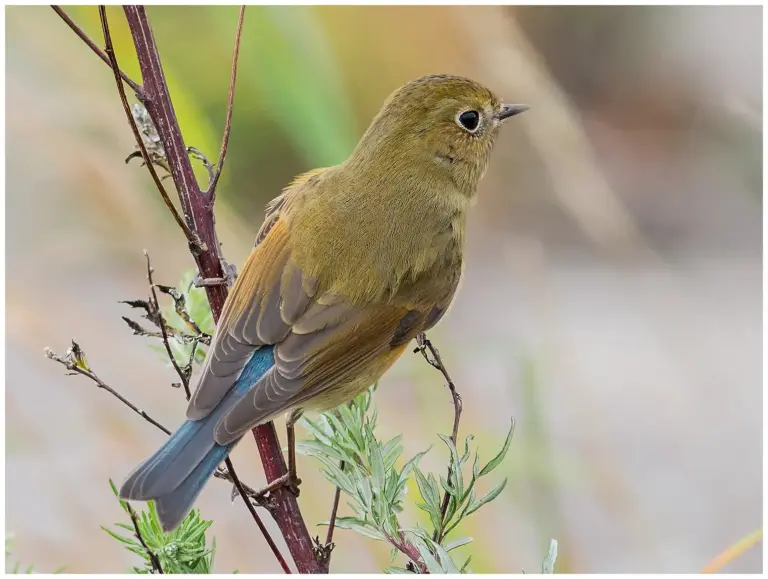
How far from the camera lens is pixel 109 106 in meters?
2.11

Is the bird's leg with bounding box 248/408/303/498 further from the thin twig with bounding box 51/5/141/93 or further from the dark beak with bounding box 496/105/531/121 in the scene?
the dark beak with bounding box 496/105/531/121

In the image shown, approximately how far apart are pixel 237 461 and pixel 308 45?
107cm

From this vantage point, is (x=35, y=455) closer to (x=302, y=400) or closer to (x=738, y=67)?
(x=302, y=400)

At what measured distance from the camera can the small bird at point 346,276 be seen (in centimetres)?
158

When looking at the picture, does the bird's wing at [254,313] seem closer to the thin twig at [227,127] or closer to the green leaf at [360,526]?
the thin twig at [227,127]

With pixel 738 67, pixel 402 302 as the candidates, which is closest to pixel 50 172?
pixel 402 302

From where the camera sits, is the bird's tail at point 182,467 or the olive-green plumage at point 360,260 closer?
the bird's tail at point 182,467

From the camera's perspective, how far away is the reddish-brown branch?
4.10ft

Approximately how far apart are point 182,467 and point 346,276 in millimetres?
618

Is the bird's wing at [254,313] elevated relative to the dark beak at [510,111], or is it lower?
lower

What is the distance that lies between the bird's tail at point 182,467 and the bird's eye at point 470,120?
834mm

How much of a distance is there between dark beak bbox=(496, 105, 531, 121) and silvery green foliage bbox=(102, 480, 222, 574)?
4.43ft

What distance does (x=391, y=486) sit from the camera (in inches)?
47.5

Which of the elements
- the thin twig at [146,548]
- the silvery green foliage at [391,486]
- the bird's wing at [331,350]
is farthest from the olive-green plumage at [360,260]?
the thin twig at [146,548]
